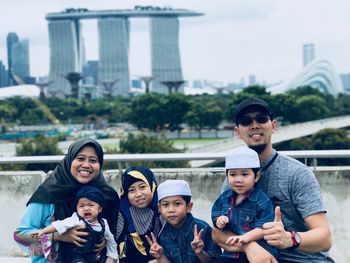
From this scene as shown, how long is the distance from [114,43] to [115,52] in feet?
8.33

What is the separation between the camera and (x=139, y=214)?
3932 mm

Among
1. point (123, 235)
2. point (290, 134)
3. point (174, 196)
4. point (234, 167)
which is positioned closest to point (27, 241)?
point (123, 235)

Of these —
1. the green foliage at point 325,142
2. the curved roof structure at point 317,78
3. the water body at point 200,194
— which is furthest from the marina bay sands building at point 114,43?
the water body at point 200,194

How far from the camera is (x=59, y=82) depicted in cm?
14700

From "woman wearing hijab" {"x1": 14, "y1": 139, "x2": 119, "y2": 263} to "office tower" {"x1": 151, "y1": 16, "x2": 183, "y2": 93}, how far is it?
147887 millimetres

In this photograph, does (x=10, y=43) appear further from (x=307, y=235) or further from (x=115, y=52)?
(x=307, y=235)

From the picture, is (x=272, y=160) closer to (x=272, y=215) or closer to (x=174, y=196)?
(x=272, y=215)

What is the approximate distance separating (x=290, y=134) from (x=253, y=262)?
39373 millimetres

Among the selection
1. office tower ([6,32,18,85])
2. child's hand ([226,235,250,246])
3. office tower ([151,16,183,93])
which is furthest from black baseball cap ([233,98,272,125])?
office tower ([6,32,18,85])

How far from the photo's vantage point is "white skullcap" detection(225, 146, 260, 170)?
3396mm

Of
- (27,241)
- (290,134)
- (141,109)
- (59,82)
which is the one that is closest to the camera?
(27,241)

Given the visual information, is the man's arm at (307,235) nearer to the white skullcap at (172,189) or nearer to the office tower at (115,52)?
the white skullcap at (172,189)

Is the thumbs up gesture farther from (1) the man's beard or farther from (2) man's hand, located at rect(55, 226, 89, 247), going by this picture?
(2) man's hand, located at rect(55, 226, 89, 247)

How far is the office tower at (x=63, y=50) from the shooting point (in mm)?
146375
